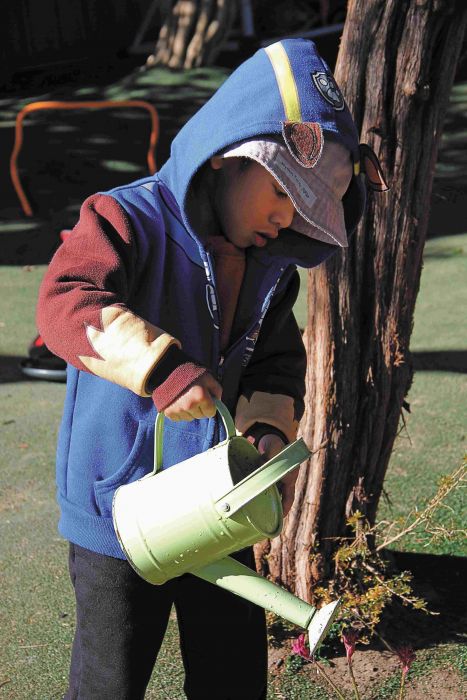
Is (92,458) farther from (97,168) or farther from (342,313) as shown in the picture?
(97,168)

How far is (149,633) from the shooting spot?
2062mm

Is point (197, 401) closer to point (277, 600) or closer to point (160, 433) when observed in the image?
point (160, 433)

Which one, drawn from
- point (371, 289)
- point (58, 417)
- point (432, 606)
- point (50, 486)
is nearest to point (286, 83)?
point (371, 289)

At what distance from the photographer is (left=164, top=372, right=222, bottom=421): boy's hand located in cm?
161

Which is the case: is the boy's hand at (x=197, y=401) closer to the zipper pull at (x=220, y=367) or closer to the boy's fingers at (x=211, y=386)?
the boy's fingers at (x=211, y=386)

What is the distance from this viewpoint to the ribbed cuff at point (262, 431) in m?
2.11

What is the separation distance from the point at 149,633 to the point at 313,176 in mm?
965

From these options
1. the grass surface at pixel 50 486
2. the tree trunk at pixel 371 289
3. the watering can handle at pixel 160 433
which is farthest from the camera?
the grass surface at pixel 50 486

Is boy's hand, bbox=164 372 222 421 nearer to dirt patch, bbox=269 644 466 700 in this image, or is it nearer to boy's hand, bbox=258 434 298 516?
boy's hand, bbox=258 434 298 516

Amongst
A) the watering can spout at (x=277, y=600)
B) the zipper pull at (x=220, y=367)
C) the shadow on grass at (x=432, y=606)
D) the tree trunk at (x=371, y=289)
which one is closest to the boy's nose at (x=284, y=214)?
the zipper pull at (x=220, y=367)

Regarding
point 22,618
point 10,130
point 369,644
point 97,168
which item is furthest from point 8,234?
point 369,644

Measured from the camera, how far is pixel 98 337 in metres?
1.65

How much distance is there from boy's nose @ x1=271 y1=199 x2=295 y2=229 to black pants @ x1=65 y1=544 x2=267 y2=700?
0.72 metres

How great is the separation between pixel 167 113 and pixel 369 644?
28.8 feet
